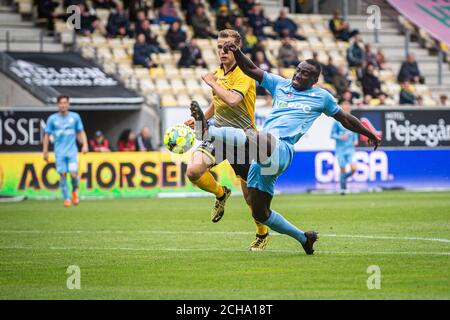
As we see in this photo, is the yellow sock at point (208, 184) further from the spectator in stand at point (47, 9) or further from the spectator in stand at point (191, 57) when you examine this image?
the spectator in stand at point (47, 9)

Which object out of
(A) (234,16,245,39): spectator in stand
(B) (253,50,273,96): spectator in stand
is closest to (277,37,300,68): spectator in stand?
(B) (253,50,273,96): spectator in stand

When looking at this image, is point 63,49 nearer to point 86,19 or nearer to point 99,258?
point 86,19

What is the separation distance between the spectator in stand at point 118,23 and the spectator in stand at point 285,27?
554 cm

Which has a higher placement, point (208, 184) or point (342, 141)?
point (208, 184)

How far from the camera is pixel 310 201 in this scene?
81.4ft

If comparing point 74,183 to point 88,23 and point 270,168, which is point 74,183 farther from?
point 270,168

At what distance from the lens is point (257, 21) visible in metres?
34.8

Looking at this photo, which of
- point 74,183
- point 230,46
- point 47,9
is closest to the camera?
point 230,46

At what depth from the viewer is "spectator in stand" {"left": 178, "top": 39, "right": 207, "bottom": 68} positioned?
107 feet

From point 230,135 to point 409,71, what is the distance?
25.1 m

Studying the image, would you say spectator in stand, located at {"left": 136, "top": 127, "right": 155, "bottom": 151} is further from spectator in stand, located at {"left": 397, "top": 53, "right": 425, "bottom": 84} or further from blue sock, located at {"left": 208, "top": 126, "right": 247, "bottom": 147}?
blue sock, located at {"left": 208, "top": 126, "right": 247, "bottom": 147}

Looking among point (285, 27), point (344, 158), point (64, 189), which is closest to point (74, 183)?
point (64, 189)
